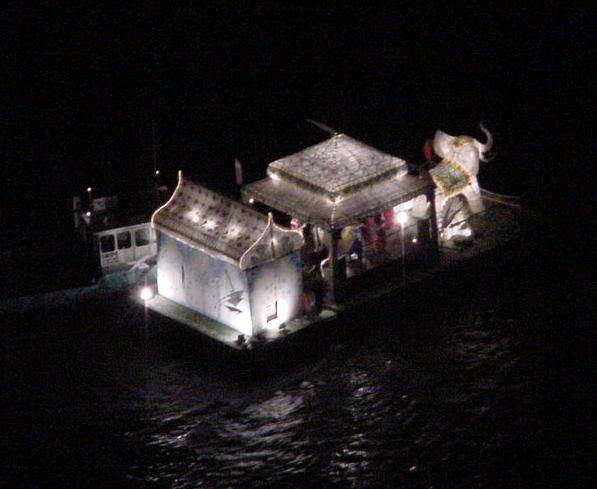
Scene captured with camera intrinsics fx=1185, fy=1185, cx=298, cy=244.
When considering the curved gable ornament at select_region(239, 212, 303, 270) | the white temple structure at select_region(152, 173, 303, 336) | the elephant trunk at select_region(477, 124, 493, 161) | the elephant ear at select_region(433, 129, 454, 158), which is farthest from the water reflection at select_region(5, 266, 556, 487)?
the elephant trunk at select_region(477, 124, 493, 161)

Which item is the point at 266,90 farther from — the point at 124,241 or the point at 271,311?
the point at 271,311

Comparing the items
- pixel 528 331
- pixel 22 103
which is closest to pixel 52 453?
pixel 528 331

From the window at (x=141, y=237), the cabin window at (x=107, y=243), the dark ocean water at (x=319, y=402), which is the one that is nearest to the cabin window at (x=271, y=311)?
the dark ocean water at (x=319, y=402)

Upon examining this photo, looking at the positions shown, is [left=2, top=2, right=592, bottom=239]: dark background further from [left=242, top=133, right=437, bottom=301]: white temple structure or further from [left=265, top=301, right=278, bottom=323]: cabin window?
[left=265, top=301, right=278, bottom=323]: cabin window

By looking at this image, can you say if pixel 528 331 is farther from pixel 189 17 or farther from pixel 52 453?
pixel 189 17

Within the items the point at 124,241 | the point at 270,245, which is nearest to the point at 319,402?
the point at 270,245
